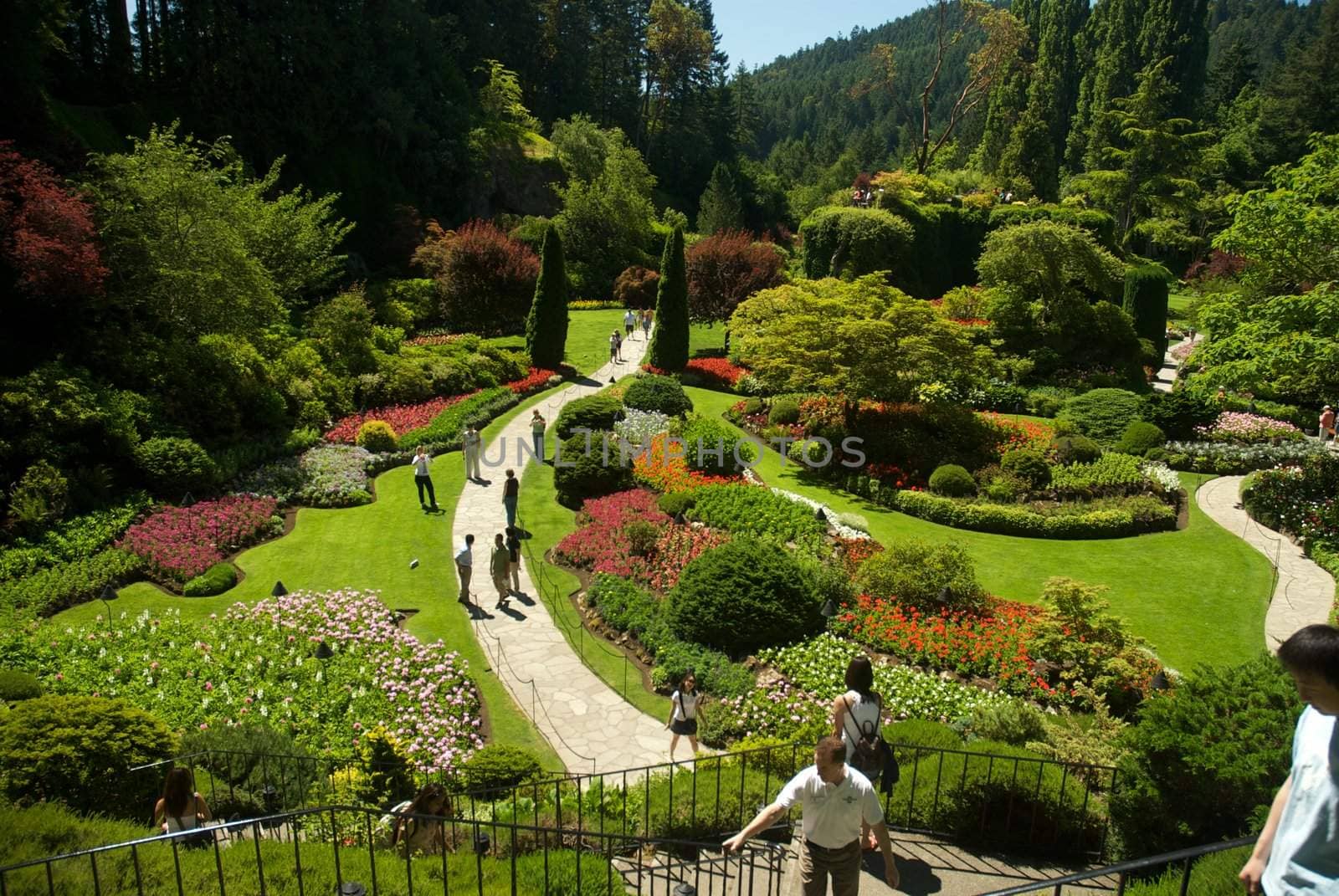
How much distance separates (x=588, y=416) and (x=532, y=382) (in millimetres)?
6005

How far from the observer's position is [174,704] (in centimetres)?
1027

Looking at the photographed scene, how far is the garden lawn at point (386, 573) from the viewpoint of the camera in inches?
456

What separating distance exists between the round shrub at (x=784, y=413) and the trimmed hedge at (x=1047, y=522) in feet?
19.0

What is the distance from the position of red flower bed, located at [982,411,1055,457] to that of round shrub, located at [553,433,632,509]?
9080 mm

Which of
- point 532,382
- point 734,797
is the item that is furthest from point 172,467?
point 734,797

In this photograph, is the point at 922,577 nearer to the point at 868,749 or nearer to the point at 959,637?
the point at 959,637

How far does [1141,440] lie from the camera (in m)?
21.1

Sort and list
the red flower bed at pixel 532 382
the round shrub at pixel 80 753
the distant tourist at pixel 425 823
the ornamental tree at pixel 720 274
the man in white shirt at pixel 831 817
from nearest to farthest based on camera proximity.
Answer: the man in white shirt at pixel 831 817 < the distant tourist at pixel 425 823 < the round shrub at pixel 80 753 < the red flower bed at pixel 532 382 < the ornamental tree at pixel 720 274

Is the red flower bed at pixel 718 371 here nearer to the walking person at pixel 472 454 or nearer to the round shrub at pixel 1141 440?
the walking person at pixel 472 454

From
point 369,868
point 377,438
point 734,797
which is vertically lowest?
point 734,797

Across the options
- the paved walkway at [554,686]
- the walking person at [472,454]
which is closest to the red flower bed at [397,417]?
the walking person at [472,454]

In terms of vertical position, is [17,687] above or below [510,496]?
below

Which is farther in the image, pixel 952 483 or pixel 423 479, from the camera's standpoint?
pixel 952 483

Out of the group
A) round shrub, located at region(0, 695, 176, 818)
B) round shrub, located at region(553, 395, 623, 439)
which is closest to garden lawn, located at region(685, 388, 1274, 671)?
round shrub, located at region(553, 395, 623, 439)
